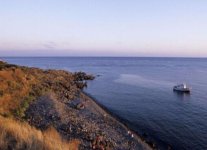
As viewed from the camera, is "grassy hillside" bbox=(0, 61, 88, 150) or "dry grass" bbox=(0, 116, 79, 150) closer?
"dry grass" bbox=(0, 116, 79, 150)

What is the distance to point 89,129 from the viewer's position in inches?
869

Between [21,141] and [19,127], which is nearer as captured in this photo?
[21,141]

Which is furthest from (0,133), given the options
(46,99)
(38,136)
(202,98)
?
(202,98)

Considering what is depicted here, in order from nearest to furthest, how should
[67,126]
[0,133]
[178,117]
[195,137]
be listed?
[0,133] → [67,126] → [195,137] → [178,117]

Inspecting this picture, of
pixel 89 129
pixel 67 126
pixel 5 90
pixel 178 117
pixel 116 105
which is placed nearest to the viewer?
pixel 67 126

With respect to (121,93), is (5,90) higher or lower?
higher

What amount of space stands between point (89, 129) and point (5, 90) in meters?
8.64

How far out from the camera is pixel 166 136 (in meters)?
27.7

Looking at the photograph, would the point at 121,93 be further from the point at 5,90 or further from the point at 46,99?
the point at 5,90

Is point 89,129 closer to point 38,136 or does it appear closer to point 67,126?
point 67,126

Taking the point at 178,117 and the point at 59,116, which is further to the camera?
the point at 178,117

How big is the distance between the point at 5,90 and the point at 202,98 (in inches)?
1344

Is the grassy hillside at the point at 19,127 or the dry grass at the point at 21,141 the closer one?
the dry grass at the point at 21,141

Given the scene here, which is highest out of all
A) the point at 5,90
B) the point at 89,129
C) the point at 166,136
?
the point at 5,90
